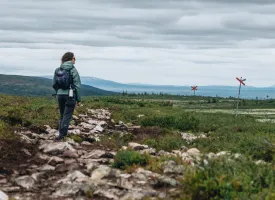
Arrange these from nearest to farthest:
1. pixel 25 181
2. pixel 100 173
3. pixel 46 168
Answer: pixel 25 181, pixel 100 173, pixel 46 168

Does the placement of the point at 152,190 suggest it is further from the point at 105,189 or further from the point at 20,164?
the point at 20,164

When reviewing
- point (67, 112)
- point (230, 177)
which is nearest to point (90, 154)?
point (67, 112)

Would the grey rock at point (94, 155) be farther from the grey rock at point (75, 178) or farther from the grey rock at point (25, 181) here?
Answer: the grey rock at point (25, 181)

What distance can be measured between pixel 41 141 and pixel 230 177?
847 cm

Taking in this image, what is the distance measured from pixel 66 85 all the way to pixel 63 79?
0.26 metres

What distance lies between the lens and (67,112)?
17.4 m

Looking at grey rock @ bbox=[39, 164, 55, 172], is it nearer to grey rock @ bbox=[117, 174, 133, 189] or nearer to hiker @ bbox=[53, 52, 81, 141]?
grey rock @ bbox=[117, 174, 133, 189]

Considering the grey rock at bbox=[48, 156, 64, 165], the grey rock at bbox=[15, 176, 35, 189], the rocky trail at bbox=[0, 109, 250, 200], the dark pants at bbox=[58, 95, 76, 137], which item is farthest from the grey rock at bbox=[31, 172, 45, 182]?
the dark pants at bbox=[58, 95, 76, 137]

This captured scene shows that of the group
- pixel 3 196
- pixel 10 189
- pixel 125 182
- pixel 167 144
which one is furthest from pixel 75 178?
pixel 167 144

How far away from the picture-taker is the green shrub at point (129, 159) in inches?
475

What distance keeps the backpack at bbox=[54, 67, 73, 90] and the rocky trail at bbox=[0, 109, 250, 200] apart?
221cm

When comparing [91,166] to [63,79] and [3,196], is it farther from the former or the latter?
[63,79]

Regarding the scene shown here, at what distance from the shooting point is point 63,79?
16797 mm

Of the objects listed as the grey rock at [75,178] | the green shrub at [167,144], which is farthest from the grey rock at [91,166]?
the green shrub at [167,144]
